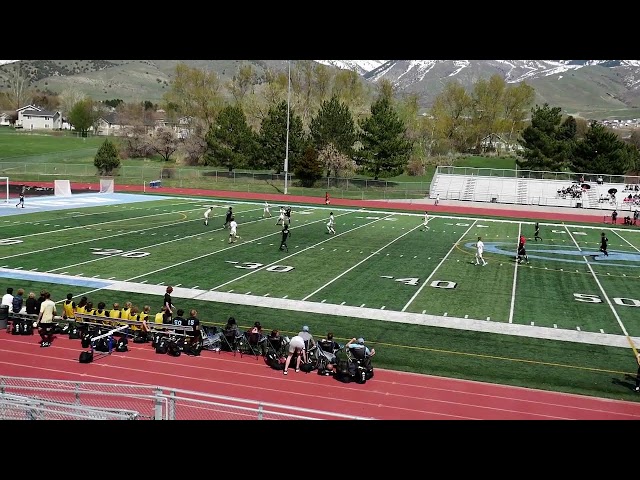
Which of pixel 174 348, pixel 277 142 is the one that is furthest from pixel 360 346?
pixel 277 142

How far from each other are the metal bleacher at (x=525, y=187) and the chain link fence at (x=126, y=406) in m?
54.1

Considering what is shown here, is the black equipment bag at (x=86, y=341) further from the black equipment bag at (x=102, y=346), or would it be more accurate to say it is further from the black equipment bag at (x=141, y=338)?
the black equipment bag at (x=141, y=338)

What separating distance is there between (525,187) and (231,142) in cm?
3290

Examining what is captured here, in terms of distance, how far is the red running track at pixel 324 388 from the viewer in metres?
13.4

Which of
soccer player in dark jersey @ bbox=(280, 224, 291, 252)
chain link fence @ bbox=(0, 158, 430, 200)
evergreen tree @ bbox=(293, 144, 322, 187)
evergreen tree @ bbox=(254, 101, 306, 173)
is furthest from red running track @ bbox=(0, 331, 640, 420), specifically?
evergreen tree @ bbox=(254, 101, 306, 173)

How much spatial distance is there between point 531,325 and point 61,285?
1553 centimetres

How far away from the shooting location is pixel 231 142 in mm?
76625

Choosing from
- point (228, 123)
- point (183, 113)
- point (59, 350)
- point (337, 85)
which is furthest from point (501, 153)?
point (59, 350)

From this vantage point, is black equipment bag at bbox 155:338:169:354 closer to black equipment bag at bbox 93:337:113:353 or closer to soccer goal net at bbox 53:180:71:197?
black equipment bag at bbox 93:337:113:353

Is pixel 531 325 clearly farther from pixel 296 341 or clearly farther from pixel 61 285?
pixel 61 285

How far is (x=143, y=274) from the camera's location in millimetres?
24906

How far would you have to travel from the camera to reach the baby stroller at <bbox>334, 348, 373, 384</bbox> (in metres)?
14.9

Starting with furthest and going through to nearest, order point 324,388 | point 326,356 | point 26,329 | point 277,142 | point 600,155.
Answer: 1. point 600,155
2. point 277,142
3. point 26,329
4. point 326,356
5. point 324,388

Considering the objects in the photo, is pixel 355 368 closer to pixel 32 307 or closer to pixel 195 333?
pixel 195 333
